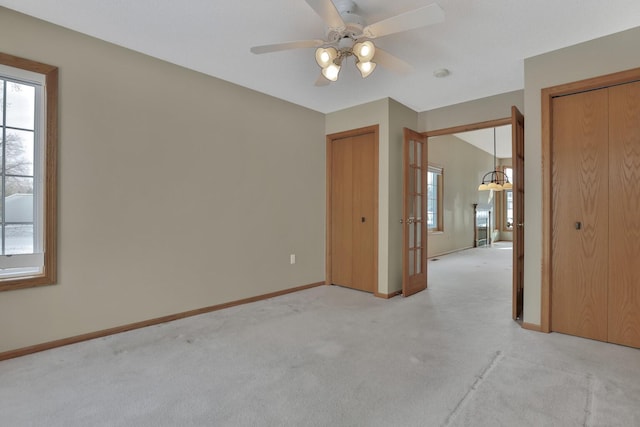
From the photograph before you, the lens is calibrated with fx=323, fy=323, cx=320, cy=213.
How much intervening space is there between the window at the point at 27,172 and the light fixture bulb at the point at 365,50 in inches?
88.8

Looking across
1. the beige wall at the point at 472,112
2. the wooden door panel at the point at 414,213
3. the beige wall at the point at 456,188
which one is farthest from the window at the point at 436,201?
the beige wall at the point at 472,112

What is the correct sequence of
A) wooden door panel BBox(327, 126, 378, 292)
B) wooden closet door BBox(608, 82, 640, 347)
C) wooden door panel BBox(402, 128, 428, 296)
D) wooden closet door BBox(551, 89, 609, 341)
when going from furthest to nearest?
wooden door panel BBox(327, 126, 378, 292) → wooden door panel BBox(402, 128, 428, 296) → wooden closet door BBox(551, 89, 609, 341) → wooden closet door BBox(608, 82, 640, 347)

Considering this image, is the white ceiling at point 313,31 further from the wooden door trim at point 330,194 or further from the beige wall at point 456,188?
the beige wall at point 456,188

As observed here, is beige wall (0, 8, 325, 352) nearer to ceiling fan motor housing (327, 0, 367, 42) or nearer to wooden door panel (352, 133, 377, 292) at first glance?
wooden door panel (352, 133, 377, 292)

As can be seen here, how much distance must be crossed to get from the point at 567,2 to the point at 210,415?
3.28 m

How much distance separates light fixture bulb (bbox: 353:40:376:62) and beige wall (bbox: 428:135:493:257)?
517 centimetres

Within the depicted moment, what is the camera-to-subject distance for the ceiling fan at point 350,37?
1815 millimetres

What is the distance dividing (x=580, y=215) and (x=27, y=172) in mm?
4361

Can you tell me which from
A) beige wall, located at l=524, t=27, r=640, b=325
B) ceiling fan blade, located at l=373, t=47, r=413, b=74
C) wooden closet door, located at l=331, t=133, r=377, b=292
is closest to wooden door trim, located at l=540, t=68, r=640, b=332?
beige wall, located at l=524, t=27, r=640, b=325

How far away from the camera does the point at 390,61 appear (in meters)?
2.31

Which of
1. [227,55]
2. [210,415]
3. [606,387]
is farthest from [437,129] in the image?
[210,415]

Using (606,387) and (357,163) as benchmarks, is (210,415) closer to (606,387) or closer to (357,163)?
(606,387)

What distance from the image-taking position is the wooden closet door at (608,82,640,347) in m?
2.46

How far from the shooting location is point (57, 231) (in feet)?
8.02
